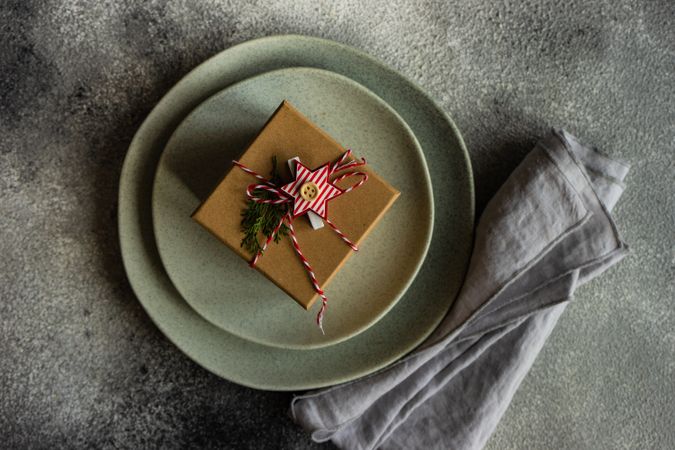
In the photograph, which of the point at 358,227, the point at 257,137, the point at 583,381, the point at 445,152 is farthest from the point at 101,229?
the point at 583,381

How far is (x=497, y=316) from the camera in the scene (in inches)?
38.8

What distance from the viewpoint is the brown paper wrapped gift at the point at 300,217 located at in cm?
86

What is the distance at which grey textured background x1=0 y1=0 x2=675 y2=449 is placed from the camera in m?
1.00

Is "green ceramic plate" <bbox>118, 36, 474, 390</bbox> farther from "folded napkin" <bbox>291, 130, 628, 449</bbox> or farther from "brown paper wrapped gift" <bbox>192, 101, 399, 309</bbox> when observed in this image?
"brown paper wrapped gift" <bbox>192, 101, 399, 309</bbox>

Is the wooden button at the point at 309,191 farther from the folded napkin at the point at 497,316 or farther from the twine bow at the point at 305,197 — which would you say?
the folded napkin at the point at 497,316

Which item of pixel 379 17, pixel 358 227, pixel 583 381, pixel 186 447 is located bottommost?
pixel 186 447

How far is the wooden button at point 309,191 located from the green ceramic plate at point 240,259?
0.15 meters

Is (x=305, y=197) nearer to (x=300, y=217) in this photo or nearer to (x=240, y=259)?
(x=300, y=217)

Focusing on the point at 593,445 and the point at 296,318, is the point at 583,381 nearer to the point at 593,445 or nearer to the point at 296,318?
the point at 593,445

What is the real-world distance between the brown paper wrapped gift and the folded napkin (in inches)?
7.8

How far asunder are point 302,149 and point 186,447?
1.76 ft

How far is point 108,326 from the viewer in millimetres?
1007

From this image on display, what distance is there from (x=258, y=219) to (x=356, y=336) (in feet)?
0.86

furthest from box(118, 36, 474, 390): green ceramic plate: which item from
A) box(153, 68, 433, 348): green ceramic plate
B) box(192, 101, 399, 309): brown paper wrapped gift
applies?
box(192, 101, 399, 309): brown paper wrapped gift
